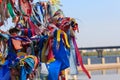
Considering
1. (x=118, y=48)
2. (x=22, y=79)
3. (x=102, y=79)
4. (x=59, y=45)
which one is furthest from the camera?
(x=118, y=48)

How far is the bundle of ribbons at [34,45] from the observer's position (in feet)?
9.40

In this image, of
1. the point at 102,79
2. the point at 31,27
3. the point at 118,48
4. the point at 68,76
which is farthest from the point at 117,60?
the point at 31,27

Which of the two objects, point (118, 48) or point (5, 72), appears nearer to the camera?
point (5, 72)

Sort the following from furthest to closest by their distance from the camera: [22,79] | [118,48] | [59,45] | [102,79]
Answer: [118,48]
[102,79]
[59,45]
[22,79]

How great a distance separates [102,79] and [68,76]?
1245 millimetres

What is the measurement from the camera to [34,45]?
3043mm

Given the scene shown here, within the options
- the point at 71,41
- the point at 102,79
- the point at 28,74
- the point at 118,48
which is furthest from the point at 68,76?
the point at 118,48

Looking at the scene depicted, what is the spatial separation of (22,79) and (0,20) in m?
0.48

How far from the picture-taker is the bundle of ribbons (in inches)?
113

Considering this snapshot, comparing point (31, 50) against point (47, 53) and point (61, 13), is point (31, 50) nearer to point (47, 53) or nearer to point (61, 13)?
point (47, 53)

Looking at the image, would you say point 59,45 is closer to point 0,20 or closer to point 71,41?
point 71,41

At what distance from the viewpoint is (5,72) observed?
9.42 feet

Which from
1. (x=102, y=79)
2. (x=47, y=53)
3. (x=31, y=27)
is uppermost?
(x=31, y=27)

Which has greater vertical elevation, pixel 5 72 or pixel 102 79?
pixel 5 72
